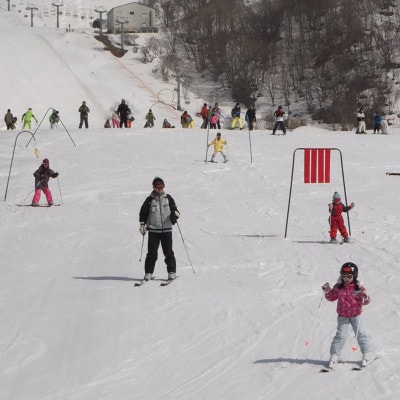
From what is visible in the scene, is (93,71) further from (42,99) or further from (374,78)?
(374,78)

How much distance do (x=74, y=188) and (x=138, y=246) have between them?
798 centimetres

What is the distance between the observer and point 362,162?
A: 27109 millimetres

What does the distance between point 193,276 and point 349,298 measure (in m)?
5.06

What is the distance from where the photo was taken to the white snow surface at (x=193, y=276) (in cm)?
827

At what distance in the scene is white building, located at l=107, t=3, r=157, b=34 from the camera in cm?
7552

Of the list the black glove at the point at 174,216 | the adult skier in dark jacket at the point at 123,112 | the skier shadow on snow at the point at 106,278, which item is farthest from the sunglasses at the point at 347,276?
the adult skier in dark jacket at the point at 123,112

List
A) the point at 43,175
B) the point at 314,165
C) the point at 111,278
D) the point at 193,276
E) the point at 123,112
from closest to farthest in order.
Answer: the point at 193,276
the point at 111,278
the point at 314,165
the point at 43,175
the point at 123,112

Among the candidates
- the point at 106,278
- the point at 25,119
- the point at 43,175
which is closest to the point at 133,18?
the point at 25,119

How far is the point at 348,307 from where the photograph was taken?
26.0ft

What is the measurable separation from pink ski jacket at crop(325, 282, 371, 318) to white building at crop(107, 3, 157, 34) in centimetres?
6911

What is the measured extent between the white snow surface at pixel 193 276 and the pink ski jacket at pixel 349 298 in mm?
557

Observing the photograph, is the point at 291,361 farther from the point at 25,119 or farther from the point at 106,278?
the point at 25,119

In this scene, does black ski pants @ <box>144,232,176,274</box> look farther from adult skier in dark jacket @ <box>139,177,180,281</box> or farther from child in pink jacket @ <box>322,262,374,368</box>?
child in pink jacket @ <box>322,262,374,368</box>

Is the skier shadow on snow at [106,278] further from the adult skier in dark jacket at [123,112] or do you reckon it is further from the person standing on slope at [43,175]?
the adult skier in dark jacket at [123,112]
